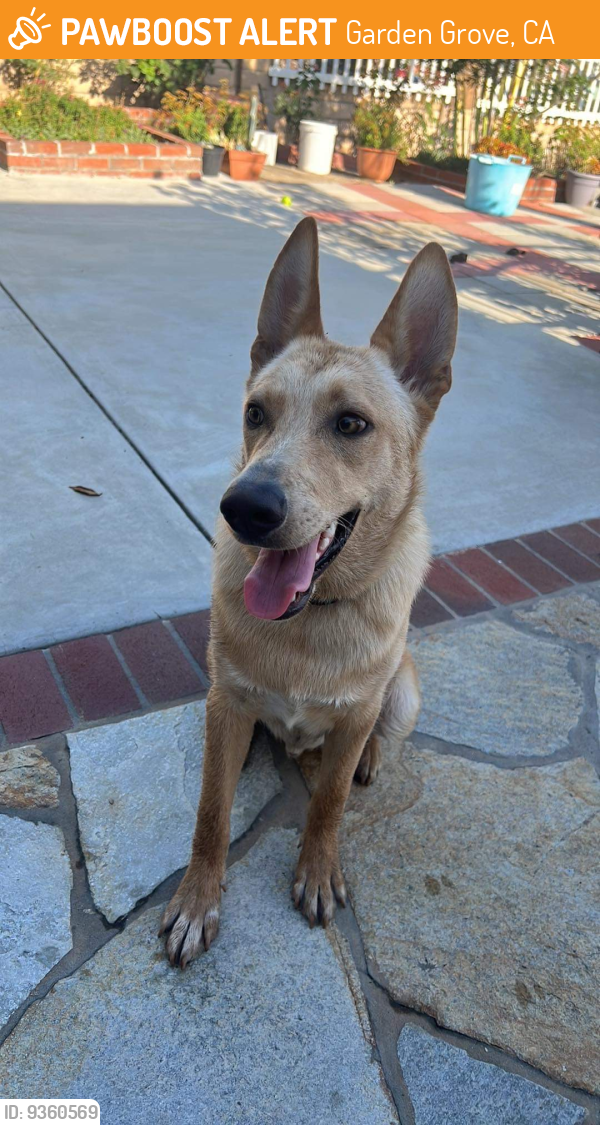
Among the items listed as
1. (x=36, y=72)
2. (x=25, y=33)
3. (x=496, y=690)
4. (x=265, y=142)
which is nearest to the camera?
(x=496, y=690)

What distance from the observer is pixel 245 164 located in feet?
30.5

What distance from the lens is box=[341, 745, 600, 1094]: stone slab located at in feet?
5.68

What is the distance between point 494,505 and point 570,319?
341 cm

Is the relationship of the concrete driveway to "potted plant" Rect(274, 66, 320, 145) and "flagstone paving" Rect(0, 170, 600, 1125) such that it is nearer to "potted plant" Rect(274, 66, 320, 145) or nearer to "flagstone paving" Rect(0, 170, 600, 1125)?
"flagstone paving" Rect(0, 170, 600, 1125)

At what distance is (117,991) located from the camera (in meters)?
1.65

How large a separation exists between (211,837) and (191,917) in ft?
0.61

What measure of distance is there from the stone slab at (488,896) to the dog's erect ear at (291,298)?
1.24 m

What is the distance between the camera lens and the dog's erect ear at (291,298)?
6.24 ft

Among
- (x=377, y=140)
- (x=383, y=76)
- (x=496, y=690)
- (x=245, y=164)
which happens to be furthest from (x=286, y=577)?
(x=383, y=76)

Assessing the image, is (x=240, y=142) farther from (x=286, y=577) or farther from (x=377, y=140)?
(x=286, y=577)

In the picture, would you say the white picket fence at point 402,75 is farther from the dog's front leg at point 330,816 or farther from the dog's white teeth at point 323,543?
the dog's front leg at point 330,816

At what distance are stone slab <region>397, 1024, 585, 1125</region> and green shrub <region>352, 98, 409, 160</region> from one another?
11408 mm

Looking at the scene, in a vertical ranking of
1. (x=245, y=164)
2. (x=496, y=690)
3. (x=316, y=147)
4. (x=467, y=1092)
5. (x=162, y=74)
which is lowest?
(x=467, y=1092)

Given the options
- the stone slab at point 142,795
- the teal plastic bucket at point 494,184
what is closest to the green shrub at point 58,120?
the teal plastic bucket at point 494,184
